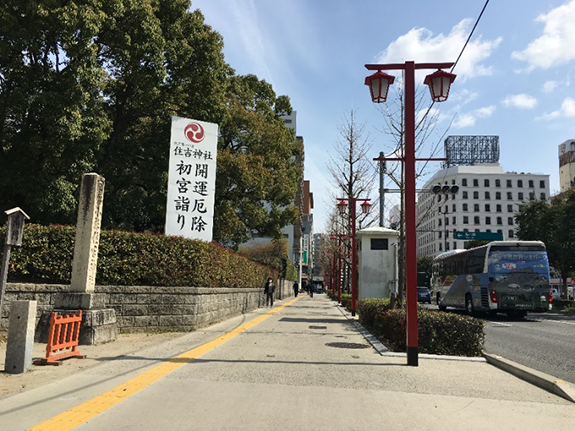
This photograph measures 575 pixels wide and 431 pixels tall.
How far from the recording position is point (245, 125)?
71.4 feet

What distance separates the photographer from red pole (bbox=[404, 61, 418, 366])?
25.1ft

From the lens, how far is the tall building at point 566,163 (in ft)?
291

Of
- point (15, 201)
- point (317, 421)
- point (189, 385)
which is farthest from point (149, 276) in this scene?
point (317, 421)

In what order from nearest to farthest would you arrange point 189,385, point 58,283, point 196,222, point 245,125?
1. point 189,385
2. point 58,283
3. point 196,222
4. point 245,125

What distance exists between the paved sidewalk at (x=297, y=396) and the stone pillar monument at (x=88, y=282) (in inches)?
60.7

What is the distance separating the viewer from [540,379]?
638 centimetres

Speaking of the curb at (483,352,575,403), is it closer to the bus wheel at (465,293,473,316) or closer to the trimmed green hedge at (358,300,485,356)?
the trimmed green hedge at (358,300,485,356)

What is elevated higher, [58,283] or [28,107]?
[28,107]

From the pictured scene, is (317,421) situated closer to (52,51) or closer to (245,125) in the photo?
(52,51)

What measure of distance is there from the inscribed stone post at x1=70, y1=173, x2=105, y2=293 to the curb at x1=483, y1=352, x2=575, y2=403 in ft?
26.4

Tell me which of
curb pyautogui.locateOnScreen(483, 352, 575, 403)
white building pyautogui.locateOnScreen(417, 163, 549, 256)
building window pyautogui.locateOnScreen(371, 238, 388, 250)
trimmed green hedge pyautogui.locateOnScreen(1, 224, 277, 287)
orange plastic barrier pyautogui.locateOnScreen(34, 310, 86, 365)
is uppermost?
white building pyautogui.locateOnScreen(417, 163, 549, 256)

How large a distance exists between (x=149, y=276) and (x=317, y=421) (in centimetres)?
846

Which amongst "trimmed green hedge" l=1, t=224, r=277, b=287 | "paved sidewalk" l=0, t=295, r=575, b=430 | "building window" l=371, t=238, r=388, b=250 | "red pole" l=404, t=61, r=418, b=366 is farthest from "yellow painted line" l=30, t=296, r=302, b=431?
"building window" l=371, t=238, r=388, b=250

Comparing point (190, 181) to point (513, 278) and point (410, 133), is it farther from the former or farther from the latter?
point (513, 278)
